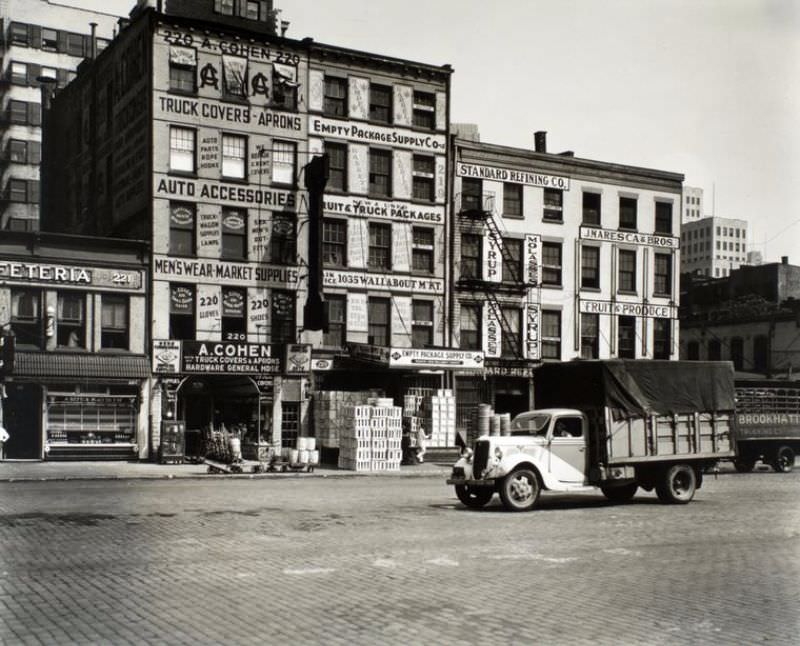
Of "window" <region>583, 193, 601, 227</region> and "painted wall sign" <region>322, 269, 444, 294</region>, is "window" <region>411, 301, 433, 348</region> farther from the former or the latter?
"window" <region>583, 193, 601, 227</region>

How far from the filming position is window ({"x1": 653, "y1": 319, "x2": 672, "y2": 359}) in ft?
154

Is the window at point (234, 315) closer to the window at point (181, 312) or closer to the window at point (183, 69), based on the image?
Result: the window at point (181, 312)

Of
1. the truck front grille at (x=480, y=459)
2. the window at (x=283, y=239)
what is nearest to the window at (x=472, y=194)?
the window at (x=283, y=239)

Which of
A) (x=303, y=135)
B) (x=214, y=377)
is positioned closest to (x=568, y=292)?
(x=303, y=135)

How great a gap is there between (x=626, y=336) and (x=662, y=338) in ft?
→ 8.48

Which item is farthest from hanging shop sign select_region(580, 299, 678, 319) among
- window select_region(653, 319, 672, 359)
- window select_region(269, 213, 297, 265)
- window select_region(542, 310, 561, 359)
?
window select_region(269, 213, 297, 265)

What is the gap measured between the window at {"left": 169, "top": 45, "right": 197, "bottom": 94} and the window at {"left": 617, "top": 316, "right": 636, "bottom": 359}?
23.8 meters

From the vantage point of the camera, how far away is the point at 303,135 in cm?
3753

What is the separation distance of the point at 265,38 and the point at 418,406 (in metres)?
16.5

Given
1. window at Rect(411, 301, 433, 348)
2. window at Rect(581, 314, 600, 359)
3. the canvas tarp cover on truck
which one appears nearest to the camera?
the canvas tarp cover on truck

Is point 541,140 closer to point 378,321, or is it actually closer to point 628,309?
point 628,309

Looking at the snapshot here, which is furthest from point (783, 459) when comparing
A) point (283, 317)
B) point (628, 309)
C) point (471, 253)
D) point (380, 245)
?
point (283, 317)

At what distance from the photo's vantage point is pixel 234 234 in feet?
119

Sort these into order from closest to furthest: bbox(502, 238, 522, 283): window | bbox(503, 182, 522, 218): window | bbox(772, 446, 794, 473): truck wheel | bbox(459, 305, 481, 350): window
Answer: bbox(772, 446, 794, 473): truck wheel, bbox(459, 305, 481, 350): window, bbox(502, 238, 522, 283): window, bbox(503, 182, 522, 218): window
